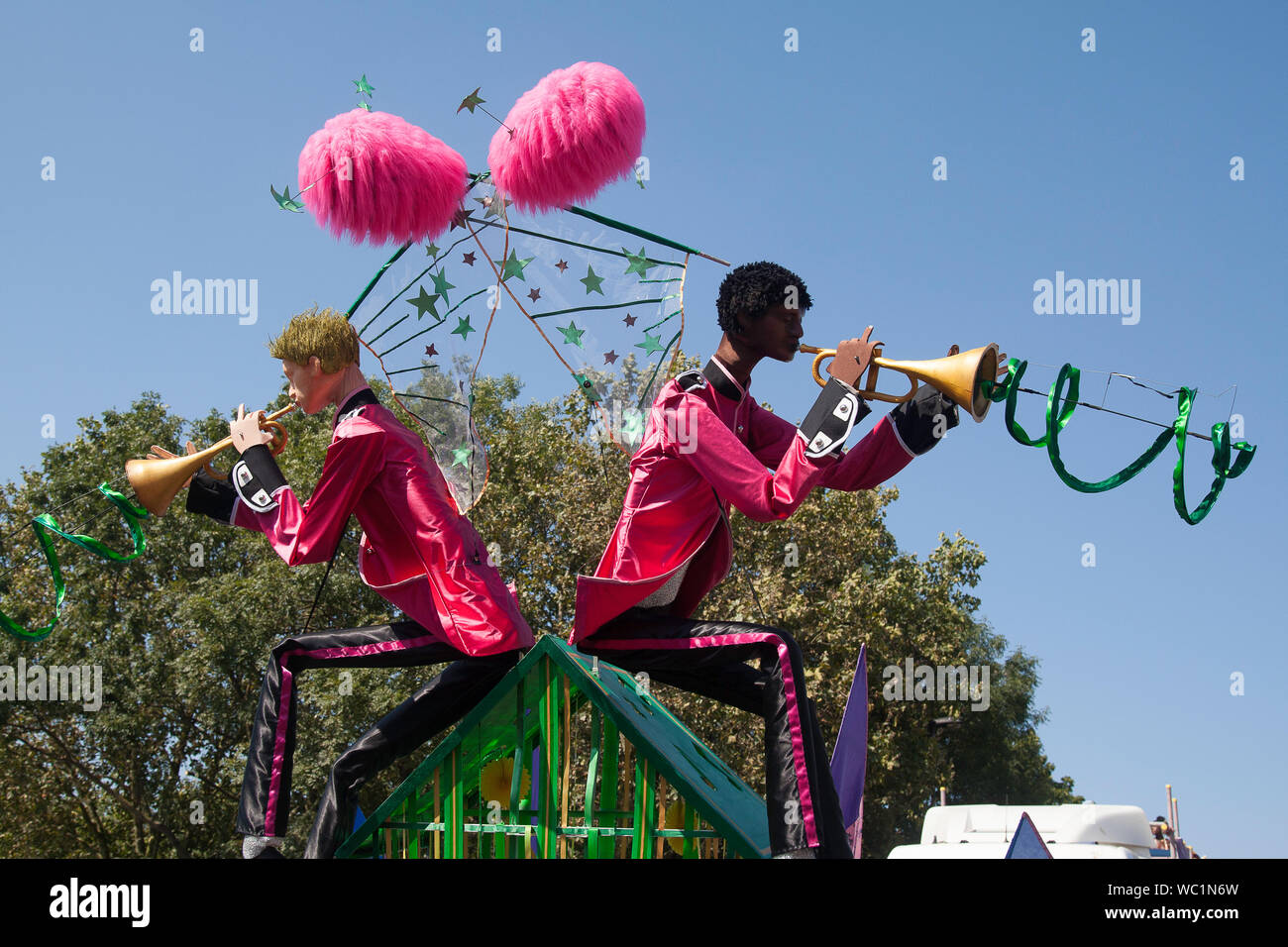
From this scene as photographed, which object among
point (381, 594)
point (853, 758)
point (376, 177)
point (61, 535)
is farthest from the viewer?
point (853, 758)

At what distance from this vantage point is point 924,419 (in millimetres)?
4395

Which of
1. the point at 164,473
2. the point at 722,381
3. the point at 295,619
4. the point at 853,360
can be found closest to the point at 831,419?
the point at 853,360

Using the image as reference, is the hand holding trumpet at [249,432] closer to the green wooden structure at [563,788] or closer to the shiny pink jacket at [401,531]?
the shiny pink jacket at [401,531]

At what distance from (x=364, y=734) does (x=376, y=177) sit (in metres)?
2.26

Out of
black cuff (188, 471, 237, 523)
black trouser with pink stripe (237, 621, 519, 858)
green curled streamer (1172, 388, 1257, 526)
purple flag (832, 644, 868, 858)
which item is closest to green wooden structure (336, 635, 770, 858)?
black trouser with pink stripe (237, 621, 519, 858)

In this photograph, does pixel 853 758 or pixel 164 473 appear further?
pixel 853 758

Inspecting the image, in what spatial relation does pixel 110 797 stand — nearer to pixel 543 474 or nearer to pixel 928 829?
pixel 543 474

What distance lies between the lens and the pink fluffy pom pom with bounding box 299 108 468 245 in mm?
4883

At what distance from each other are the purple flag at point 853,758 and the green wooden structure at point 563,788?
648 millimetres

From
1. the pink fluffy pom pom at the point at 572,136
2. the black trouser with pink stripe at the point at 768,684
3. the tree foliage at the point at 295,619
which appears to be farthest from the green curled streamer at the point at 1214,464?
the tree foliage at the point at 295,619

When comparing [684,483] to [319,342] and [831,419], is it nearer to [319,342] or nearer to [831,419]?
[831,419]

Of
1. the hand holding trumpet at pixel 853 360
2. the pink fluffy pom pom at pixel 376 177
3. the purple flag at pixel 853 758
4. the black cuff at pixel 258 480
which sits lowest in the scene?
the purple flag at pixel 853 758

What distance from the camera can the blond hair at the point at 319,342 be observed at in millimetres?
4770

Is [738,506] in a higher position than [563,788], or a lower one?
higher
